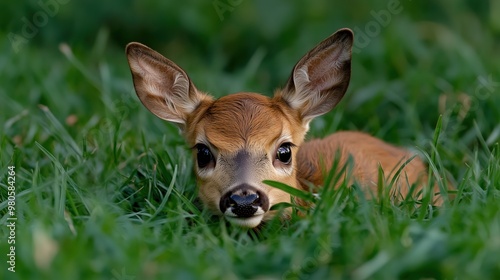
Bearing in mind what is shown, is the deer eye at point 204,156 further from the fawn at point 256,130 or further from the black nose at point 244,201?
the black nose at point 244,201

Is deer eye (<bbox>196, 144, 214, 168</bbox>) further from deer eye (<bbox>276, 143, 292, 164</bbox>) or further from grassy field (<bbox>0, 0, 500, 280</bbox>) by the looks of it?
deer eye (<bbox>276, 143, 292, 164</bbox>)

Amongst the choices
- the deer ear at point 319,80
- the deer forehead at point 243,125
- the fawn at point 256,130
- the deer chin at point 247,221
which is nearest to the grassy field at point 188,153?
the deer chin at point 247,221

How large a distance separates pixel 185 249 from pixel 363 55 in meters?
5.17

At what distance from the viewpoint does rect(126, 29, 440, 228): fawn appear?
5871 mm

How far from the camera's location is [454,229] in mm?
5059

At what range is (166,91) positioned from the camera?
681cm

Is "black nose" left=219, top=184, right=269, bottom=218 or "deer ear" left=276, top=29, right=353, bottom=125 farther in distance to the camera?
"deer ear" left=276, top=29, right=353, bottom=125

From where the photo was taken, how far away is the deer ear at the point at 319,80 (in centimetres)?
662

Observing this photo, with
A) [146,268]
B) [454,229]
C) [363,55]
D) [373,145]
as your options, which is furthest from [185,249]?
[363,55]

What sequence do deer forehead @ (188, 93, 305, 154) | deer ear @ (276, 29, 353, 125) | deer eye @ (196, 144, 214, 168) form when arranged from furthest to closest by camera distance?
deer ear @ (276, 29, 353, 125), deer eye @ (196, 144, 214, 168), deer forehead @ (188, 93, 305, 154)

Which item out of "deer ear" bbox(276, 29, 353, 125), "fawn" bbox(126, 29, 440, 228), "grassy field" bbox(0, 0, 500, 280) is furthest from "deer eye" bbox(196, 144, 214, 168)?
"deer ear" bbox(276, 29, 353, 125)

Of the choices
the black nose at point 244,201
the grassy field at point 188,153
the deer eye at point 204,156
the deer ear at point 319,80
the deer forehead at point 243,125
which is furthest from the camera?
the deer ear at point 319,80

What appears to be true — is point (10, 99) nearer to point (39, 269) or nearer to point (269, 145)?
point (269, 145)

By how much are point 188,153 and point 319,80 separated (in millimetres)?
1042
